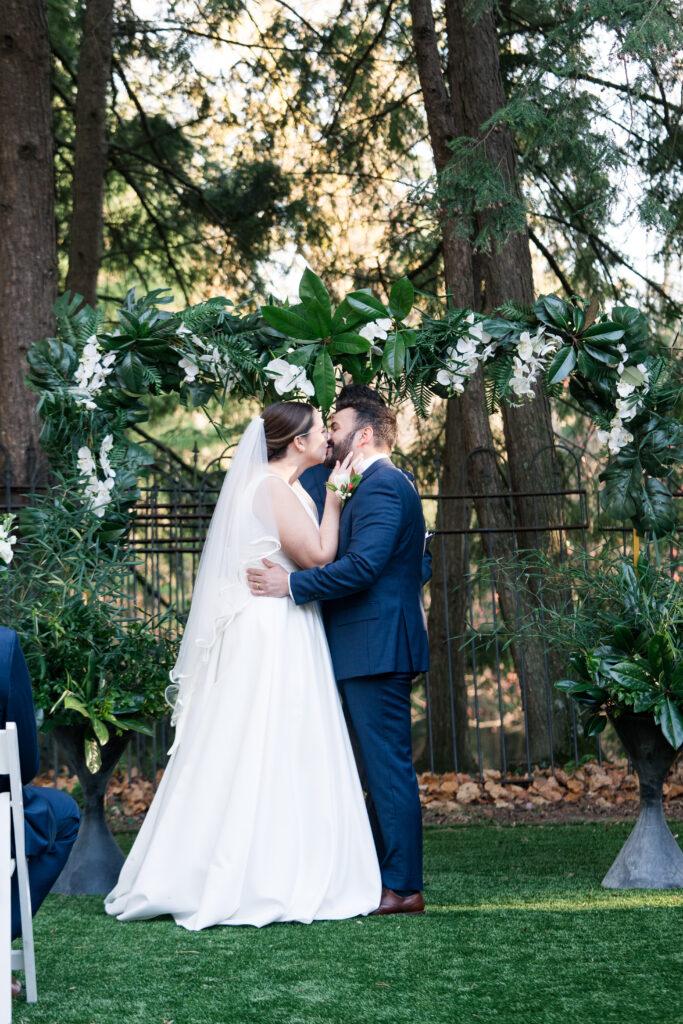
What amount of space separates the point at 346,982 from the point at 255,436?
2070mm

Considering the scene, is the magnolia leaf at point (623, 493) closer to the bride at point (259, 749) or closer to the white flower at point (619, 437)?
the white flower at point (619, 437)

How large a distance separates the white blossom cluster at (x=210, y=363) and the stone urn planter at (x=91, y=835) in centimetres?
168

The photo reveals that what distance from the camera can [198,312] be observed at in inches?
179

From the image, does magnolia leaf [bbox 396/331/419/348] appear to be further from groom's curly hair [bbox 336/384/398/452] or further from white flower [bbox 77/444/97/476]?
white flower [bbox 77/444/97/476]

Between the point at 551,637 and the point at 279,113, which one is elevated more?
the point at 279,113

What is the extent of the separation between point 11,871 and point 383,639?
1701mm

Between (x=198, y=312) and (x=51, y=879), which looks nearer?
(x=51, y=879)

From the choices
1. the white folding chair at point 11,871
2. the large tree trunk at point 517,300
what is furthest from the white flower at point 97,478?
the large tree trunk at point 517,300

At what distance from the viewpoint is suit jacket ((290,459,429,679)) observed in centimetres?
381

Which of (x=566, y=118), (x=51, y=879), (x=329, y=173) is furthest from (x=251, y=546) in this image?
(x=329, y=173)

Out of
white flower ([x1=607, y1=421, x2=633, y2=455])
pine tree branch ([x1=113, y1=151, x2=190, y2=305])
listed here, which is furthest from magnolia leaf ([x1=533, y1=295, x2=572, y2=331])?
pine tree branch ([x1=113, y1=151, x2=190, y2=305])

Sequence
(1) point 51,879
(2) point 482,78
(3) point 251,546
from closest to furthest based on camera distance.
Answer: (1) point 51,879
(3) point 251,546
(2) point 482,78

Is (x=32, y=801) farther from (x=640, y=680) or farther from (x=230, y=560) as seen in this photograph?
(x=640, y=680)

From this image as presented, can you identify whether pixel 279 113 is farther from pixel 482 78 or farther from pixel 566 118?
pixel 566 118
